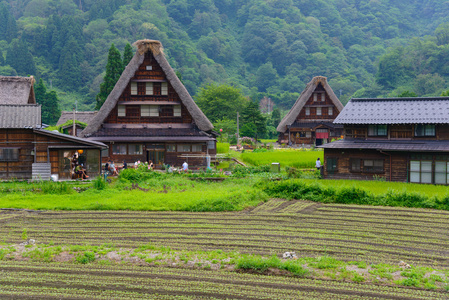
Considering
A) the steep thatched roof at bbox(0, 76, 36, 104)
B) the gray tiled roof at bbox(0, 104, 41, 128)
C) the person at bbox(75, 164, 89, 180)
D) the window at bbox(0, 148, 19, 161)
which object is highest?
the steep thatched roof at bbox(0, 76, 36, 104)

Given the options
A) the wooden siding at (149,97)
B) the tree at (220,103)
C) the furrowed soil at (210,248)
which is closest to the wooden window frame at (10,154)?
the furrowed soil at (210,248)

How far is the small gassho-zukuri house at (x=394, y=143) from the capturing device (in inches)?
913

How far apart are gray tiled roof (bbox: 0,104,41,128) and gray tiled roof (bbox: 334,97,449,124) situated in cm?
1620

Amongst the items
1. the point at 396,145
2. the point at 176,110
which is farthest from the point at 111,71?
the point at 396,145

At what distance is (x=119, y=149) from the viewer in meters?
30.3

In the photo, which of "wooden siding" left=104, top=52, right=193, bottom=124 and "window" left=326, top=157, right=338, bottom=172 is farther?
"wooden siding" left=104, top=52, right=193, bottom=124

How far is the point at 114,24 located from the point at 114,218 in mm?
98965

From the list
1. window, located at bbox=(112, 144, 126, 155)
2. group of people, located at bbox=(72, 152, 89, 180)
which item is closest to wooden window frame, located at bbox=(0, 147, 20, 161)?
group of people, located at bbox=(72, 152, 89, 180)

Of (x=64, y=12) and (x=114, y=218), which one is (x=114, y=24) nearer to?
(x=64, y=12)

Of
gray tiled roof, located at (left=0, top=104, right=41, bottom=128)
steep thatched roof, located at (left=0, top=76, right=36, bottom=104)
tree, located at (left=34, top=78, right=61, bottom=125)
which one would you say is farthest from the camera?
tree, located at (left=34, top=78, right=61, bottom=125)

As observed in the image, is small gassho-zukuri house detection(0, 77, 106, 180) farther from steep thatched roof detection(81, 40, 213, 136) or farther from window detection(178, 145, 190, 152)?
window detection(178, 145, 190, 152)

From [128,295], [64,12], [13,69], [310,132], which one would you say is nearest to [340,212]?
[128,295]

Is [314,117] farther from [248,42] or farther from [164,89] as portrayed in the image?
[248,42]

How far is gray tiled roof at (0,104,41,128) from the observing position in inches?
904
